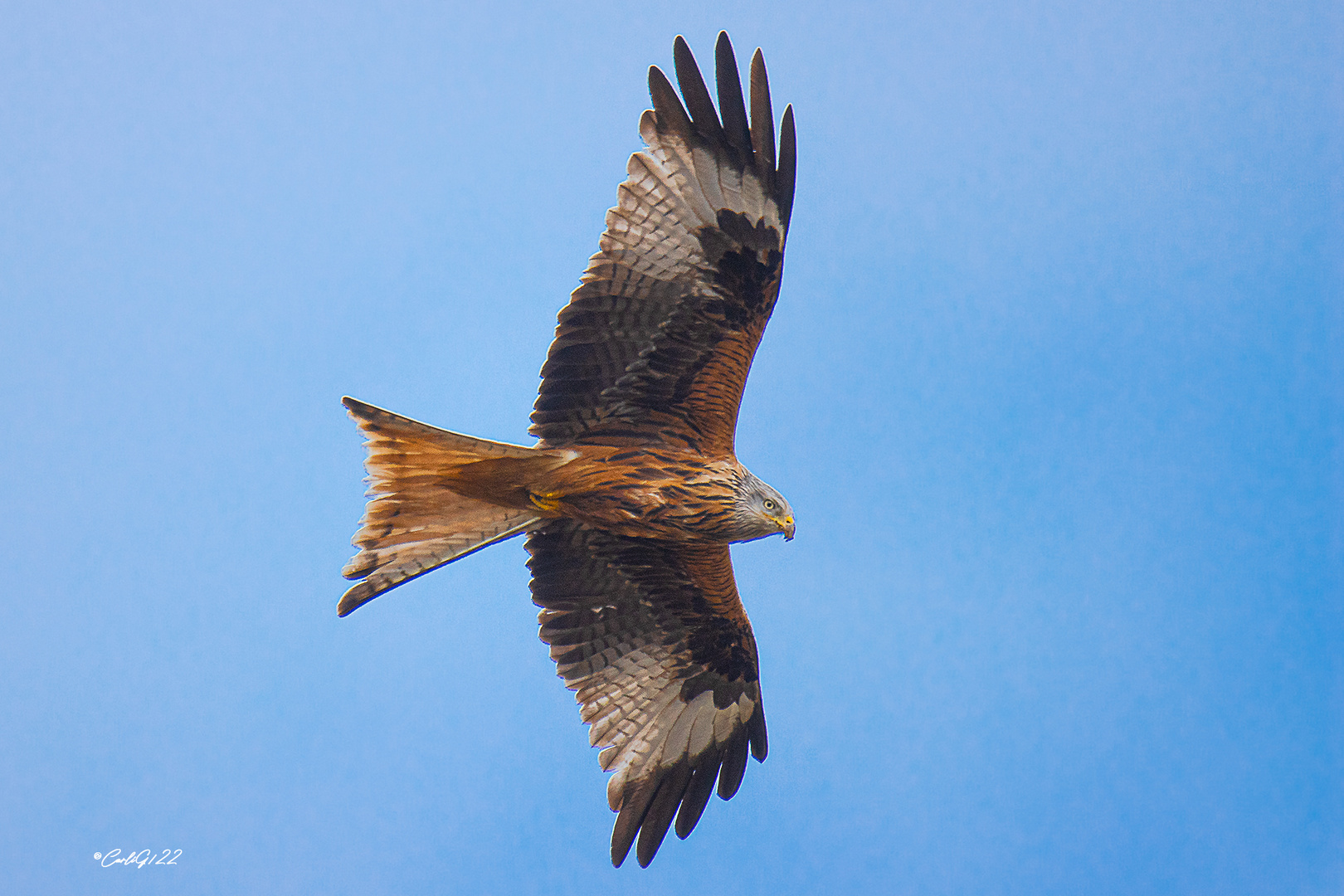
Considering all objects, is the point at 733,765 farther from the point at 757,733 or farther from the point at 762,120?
the point at 762,120

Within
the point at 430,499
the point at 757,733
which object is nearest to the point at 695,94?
the point at 430,499

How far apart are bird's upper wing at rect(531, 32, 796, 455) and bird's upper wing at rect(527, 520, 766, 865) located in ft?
1.59

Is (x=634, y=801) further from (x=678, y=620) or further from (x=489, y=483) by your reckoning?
(x=489, y=483)

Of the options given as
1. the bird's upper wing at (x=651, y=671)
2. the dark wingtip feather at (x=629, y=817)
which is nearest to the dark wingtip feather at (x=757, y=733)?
the bird's upper wing at (x=651, y=671)

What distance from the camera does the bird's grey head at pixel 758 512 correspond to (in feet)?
9.39

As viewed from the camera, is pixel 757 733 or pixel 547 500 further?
pixel 757 733

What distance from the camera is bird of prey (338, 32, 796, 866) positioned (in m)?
2.81

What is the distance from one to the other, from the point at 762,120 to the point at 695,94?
0.19 meters

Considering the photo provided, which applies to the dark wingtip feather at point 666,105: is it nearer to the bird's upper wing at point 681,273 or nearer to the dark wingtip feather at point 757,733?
the bird's upper wing at point 681,273

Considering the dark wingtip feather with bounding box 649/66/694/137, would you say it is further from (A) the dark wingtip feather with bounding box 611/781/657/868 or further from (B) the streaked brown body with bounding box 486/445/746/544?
(A) the dark wingtip feather with bounding box 611/781/657/868

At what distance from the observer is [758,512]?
113 inches

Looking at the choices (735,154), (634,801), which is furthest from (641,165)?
(634,801)

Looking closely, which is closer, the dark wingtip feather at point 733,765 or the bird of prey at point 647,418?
the bird of prey at point 647,418

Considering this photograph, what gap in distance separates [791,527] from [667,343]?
0.62 meters
